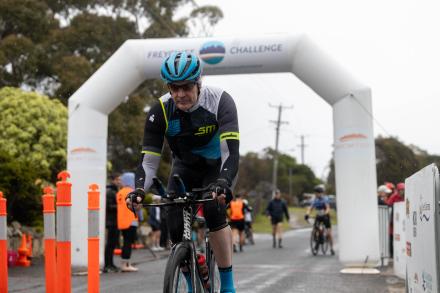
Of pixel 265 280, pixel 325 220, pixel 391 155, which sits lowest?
pixel 265 280

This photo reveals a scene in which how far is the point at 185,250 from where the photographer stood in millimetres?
4566

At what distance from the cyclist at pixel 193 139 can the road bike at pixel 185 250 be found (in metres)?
0.07

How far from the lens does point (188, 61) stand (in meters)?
4.66

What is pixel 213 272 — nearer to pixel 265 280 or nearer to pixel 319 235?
pixel 265 280

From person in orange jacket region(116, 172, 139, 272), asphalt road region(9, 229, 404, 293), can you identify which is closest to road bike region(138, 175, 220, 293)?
asphalt road region(9, 229, 404, 293)

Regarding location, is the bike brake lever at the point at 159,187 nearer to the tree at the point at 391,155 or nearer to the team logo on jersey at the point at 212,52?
the team logo on jersey at the point at 212,52

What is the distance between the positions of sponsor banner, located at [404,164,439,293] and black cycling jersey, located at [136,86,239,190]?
151 cm

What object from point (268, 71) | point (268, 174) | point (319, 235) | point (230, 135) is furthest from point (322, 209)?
point (268, 174)

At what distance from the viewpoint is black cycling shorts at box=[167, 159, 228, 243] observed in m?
4.82

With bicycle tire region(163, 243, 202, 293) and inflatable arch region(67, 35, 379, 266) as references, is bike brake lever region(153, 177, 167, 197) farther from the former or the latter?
inflatable arch region(67, 35, 379, 266)

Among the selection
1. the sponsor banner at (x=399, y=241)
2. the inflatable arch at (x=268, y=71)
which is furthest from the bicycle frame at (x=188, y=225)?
the inflatable arch at (x=268, y=71)

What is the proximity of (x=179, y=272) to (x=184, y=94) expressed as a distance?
48.5 inches

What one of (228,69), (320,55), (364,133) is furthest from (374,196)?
(228,69)

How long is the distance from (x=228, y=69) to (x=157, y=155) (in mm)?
8626
